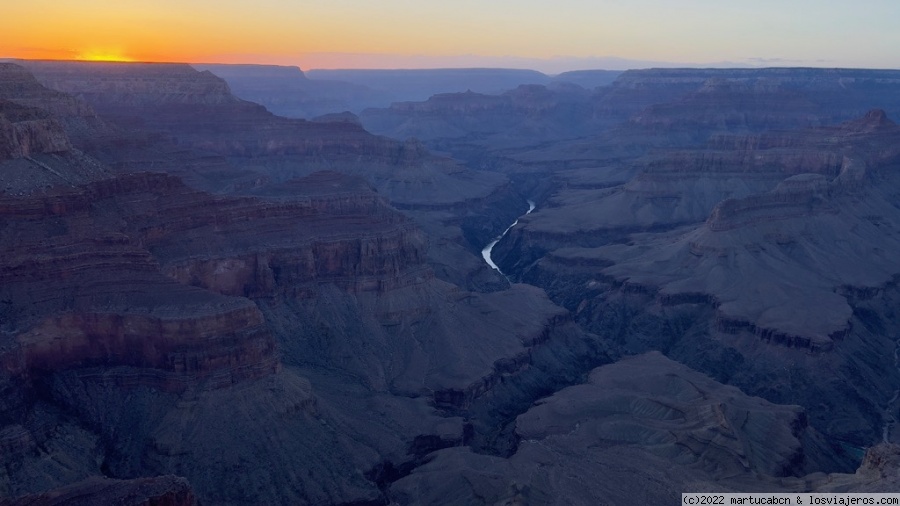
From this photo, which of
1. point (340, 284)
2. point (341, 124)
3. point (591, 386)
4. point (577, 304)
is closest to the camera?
point (591, 386)

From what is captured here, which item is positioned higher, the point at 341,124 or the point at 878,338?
the point at 341,124

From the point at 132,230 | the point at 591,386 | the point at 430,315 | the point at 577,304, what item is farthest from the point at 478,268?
the point at 132,230

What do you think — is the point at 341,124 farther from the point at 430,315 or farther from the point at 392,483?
the point at 392,483

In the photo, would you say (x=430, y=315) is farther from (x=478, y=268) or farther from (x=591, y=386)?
(x=478, y=268)

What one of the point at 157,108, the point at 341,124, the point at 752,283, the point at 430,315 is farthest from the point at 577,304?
the point at 157,108

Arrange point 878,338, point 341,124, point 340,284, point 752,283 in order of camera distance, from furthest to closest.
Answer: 1. point 341,124
2. point 752,283
3. point 878,338
4. point 340,284

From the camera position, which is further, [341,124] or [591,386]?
[341,124]

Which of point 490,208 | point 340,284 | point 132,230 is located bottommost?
point 490,208
